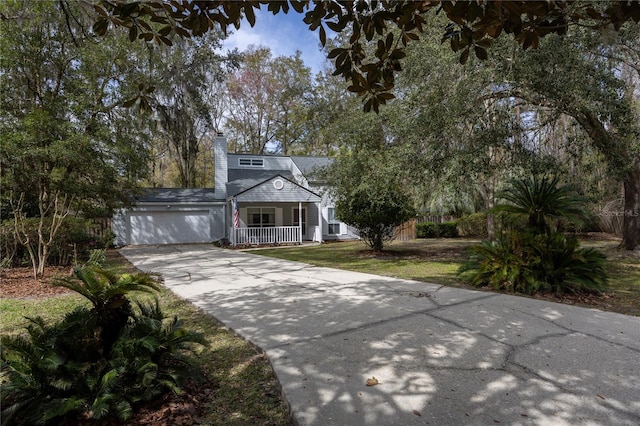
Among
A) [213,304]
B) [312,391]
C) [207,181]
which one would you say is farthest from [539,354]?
[207,181]

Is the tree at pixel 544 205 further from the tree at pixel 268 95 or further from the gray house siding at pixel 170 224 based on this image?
the tree at pixel 268 95

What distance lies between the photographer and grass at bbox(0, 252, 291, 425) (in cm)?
223

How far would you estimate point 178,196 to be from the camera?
62.3 feet

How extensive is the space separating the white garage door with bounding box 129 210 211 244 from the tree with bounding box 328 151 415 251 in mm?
9547

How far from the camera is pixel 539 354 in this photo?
304cm

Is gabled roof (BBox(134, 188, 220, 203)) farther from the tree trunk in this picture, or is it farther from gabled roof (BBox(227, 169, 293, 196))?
the tree trunk

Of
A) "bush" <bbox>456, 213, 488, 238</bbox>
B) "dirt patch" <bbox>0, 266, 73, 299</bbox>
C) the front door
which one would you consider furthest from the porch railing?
"bush" <bbox>456, 213, 488, 238</bbox>

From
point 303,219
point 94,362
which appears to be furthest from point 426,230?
point 94,362

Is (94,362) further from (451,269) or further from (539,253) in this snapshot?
(451,269)

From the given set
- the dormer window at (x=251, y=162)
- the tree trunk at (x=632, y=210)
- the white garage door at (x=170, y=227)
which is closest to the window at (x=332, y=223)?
the dormer window at (x=251, y=162)

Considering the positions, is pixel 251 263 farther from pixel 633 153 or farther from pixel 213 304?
pixel 633 153

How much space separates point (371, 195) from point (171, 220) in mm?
12940

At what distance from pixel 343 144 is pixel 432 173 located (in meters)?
3.07

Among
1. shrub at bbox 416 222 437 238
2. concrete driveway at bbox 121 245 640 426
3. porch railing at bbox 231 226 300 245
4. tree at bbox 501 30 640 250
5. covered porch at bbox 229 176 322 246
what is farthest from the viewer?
shrub at bbox 416 222 437 238
